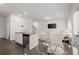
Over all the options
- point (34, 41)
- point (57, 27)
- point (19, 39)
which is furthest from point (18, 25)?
point (57, 27)

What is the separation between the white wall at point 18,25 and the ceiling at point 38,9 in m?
0.10

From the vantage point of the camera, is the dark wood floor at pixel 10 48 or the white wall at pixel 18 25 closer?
the dark wood floor at pixel 10 48

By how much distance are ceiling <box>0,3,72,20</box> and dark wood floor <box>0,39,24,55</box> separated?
21.0 inches

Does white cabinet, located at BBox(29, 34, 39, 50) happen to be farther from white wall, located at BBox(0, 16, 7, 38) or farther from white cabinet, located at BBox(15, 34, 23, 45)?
white wall, located at BBox(0, 16, 7, 38)

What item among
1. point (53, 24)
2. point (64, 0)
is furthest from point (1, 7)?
point (64, 0)

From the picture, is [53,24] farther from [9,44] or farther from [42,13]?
[9,44]

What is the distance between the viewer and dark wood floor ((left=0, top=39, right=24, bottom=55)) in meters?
1.45

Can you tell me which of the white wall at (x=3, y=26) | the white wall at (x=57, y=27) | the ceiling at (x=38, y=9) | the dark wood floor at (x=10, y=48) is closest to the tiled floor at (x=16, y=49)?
the dark wood floor at (x=10, y=48)

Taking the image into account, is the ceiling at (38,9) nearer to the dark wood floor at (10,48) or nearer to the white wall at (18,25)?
the white wall at (18,25)

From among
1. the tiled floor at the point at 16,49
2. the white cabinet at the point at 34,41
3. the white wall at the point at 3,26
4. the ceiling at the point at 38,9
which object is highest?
the ceiling at the point at 38,9

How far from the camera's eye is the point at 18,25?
1.61 m

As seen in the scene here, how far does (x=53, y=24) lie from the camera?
63.7 inches

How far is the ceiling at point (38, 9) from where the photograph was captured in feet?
4.75

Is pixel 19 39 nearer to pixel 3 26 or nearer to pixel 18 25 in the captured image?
pixel 18 25
